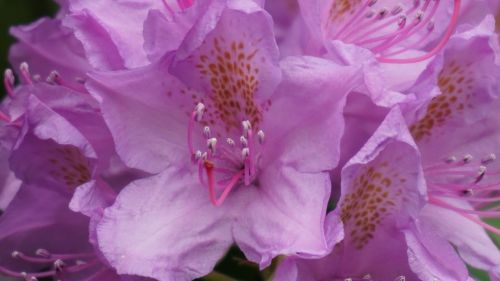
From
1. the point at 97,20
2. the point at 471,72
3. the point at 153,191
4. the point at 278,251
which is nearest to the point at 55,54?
the point at 97,20

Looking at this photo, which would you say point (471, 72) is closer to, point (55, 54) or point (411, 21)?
point (411, 21)

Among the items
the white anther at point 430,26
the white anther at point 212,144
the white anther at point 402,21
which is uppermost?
the white anther at point 402,21

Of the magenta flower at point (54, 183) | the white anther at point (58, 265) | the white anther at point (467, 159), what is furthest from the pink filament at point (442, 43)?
the white anther at point (58, 265)

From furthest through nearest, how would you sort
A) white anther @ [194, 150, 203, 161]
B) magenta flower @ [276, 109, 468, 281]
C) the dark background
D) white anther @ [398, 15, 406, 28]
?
1. the dark background
2. white anther @ [398, 15, 406, 28]
3. white anther @ [194, 150, 203, 161]
4. magenta flower @ [276, 109, 468, 281]

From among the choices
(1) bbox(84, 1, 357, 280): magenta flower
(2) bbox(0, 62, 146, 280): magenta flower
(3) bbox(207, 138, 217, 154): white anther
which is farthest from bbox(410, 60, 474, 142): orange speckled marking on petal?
(2) bbox(0, 62, 146, 280): magenta flower

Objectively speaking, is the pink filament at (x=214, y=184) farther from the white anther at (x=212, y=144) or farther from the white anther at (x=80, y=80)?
the white anther at (x=80, y=80)

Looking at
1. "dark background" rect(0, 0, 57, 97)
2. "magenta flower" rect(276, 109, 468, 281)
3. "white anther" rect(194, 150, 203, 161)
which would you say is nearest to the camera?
"magenta flower" rect(276, 109, 468, 281)

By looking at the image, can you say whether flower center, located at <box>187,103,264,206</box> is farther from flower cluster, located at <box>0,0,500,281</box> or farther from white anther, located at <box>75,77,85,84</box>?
white anther, located at <box>75,77,85,84</box>
